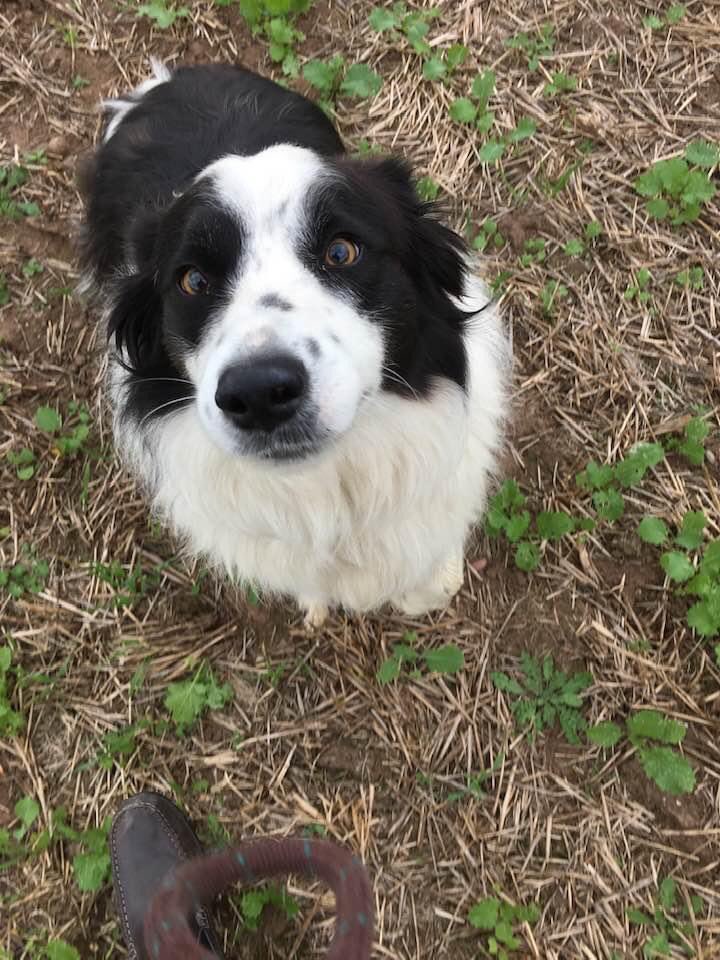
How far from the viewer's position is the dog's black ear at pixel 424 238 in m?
2.25

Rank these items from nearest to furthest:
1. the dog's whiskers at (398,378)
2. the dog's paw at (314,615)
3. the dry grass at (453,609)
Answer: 1. the dog's whiskers at (398,378)
2. the dry grass at (453,609)
3. the dog's paw at (314,615)

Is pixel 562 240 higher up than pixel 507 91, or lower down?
lower down

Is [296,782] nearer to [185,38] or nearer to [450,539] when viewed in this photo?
[450,539]

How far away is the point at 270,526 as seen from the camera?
233 centimetres

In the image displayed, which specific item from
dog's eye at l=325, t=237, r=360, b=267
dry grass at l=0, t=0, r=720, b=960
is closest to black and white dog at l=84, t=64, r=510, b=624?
dog's eye at l=325, t=237, r=360, b=267

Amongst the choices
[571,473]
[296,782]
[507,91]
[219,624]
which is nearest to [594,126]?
[507,91]

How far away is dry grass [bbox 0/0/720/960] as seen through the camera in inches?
108

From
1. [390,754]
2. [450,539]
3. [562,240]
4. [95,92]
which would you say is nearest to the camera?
[450,539]

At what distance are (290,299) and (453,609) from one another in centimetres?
168

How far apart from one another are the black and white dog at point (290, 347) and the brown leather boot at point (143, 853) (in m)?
0.95

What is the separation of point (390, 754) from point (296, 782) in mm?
395

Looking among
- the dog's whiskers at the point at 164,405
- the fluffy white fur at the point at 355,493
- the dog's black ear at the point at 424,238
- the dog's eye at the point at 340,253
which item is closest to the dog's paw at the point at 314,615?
the fluffy white fur at the point at 355,493

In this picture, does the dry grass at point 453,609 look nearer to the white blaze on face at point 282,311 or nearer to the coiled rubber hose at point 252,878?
the white blaze on face at point 282,311

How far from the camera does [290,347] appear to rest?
1.68 meters
